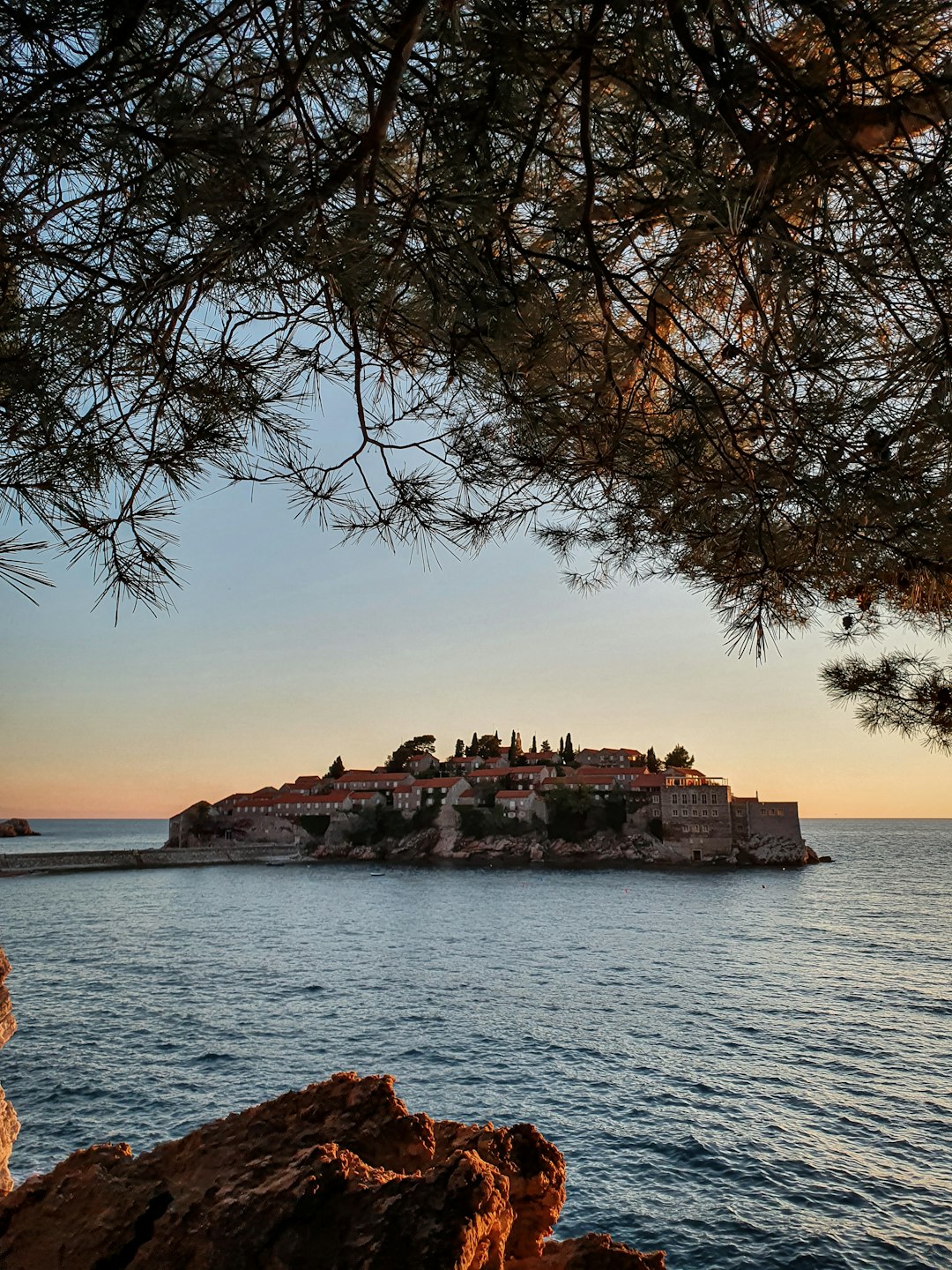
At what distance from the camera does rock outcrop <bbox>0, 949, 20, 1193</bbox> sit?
158 inches

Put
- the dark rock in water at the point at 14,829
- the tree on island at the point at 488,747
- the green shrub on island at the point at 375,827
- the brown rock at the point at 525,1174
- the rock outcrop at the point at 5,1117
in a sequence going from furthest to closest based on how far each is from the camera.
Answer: the dark rock in water at the point at 14,829, the tree on island at the point at 488,747, the green shrub on island at the point at 375,827, the rock outcrop at the point at 5,1117, the brown rock at the point at 525,1174

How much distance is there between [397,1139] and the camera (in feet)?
9.51

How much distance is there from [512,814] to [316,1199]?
52.5 metres

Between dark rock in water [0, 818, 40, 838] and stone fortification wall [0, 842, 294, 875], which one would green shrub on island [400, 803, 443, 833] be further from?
dark rock in water [0, 818, 40, 838]

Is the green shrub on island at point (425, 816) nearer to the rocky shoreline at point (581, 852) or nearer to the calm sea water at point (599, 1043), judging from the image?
the rocky shoreline at point (581, 852)

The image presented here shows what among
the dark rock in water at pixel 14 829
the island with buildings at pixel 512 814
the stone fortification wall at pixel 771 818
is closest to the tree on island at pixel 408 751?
the island with buildings at pixel 512 814

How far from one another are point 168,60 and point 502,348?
1.03m

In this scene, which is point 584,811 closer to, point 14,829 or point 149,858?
point 149,858

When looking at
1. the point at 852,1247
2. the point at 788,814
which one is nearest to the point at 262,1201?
the point at 852,1247

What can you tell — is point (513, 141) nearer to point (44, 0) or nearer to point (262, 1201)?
point (44, 0)

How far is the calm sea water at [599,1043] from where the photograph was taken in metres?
8.89

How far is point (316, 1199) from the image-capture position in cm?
234

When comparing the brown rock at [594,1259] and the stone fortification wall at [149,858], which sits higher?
the brown rock at [594,1259]

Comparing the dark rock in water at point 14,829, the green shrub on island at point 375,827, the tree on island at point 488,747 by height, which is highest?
the tree on island at point 488,747
